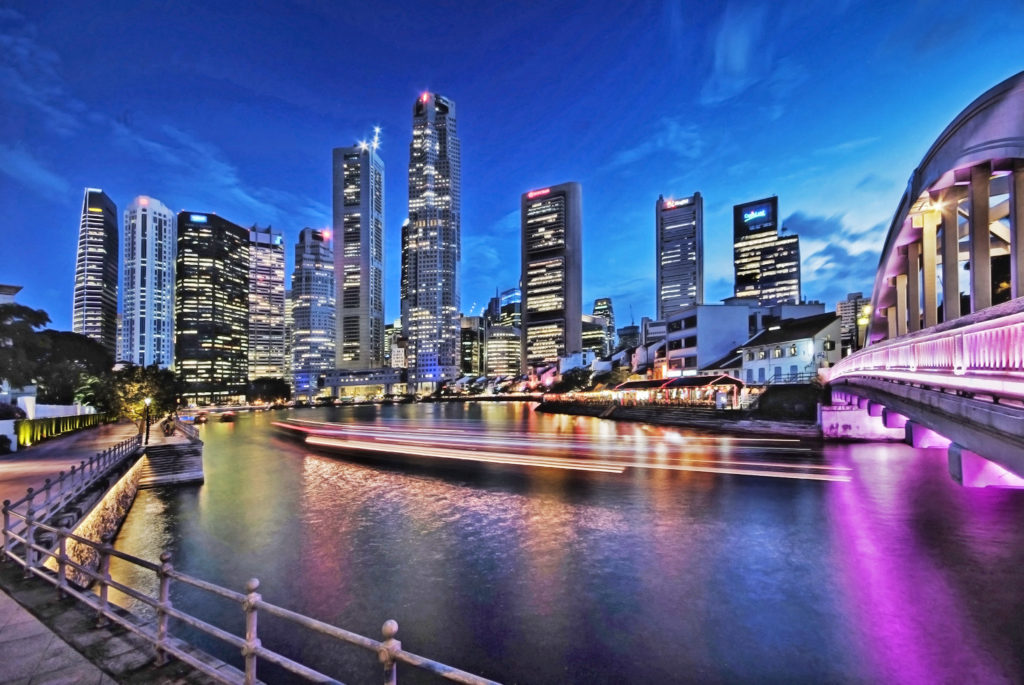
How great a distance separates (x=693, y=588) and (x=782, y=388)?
46987mm

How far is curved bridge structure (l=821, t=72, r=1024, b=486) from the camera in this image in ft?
28.9

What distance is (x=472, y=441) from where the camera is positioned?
49.4 metres

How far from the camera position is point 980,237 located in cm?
1870

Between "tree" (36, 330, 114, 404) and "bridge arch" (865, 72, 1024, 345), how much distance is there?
206 ft

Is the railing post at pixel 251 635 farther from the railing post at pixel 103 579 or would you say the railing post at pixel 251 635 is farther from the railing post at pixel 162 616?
the railing post at pixel 103 579

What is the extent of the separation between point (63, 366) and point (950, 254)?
81.4 meters

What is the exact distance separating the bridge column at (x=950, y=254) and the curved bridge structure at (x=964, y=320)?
0.05 m

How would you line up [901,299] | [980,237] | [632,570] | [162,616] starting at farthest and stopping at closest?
[901,299] < [980,237] < [632,570] < [162,616]

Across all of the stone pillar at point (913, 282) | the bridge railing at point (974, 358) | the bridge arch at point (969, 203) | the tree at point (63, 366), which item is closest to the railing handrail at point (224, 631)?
the bridge railing at point (974, 358)

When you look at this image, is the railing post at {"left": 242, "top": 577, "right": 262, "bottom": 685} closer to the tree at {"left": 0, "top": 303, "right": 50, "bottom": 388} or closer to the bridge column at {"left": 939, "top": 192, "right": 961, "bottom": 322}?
the bridge column at {"left": 939, "top": 192, "right": 961, "bottom": 322}

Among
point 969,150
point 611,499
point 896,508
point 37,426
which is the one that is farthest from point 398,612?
point 37,426

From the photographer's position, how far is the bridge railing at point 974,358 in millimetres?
7965

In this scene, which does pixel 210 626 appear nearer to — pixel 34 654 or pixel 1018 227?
pixel 34 654

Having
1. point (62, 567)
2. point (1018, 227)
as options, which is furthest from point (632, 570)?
point (1018, 227)
